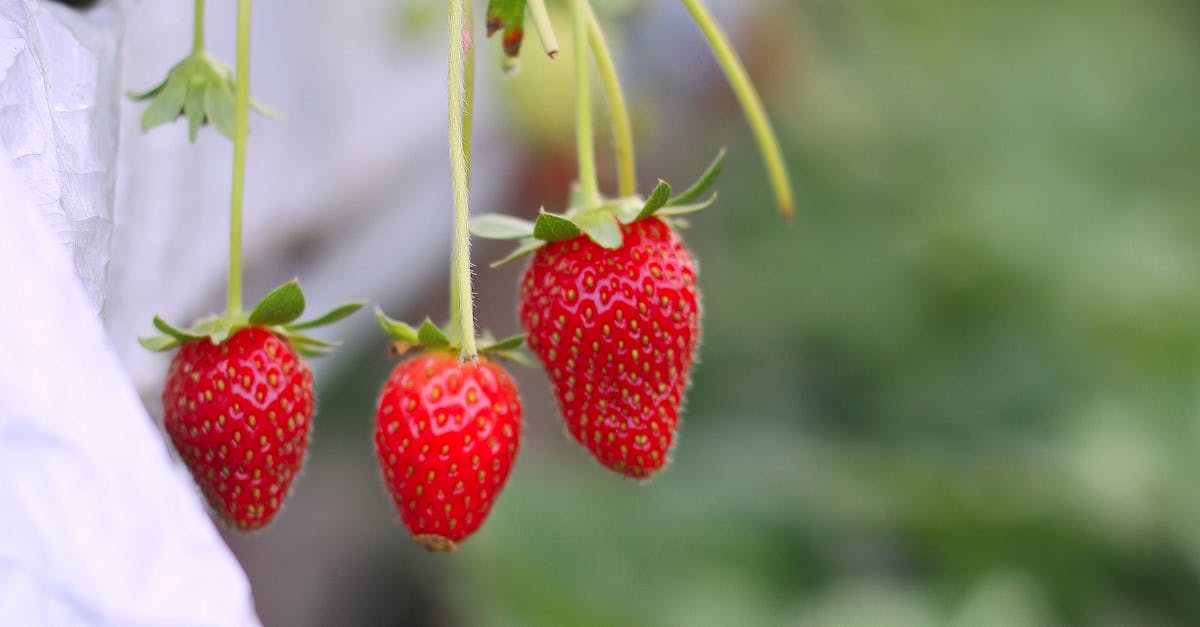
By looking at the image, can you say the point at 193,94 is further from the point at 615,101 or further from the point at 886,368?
the point at 886,368

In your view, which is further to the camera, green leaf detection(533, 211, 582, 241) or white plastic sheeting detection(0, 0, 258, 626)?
green leaf detection(533, 211, 582, 241)

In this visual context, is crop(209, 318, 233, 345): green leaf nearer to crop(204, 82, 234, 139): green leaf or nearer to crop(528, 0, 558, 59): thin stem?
crop(204, 82, 234, 139): green leaf

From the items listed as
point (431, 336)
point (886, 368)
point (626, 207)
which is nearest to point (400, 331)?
point (431, 336)

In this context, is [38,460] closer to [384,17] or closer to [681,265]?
[681,265]

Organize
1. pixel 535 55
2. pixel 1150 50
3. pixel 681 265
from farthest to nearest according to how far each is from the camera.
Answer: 1. pixel 1150 50
2. pixel 535 55
3. pixel 681 265

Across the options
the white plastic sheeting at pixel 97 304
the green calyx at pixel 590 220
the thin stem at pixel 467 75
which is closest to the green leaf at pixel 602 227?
the green calyx at pixel 590 220

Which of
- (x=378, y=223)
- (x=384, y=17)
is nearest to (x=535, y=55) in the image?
(x=384, y=17)

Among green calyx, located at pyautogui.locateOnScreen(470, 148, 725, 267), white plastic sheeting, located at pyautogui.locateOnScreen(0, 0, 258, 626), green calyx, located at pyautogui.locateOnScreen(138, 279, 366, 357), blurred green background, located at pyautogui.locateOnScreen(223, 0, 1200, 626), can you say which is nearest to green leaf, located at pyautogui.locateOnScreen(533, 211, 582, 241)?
green calyx, located at pyautogui.locateOnScreen(470, 148, 725, 267)
